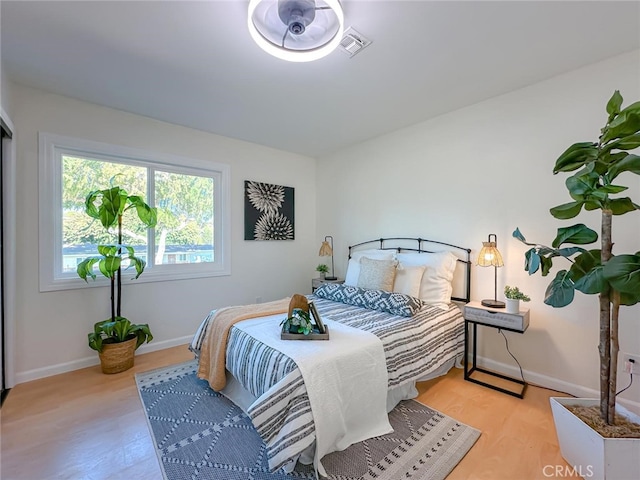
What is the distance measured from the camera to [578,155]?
4.95 feet

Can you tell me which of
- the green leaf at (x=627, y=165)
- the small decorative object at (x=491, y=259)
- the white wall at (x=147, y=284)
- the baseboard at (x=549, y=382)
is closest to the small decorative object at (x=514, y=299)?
the small decorative object at (x=491, y=259)

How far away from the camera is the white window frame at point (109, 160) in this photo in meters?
2.55

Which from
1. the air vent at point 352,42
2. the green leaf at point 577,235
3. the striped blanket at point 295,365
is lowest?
the striped blanket at point 295,365

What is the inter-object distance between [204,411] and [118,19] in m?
2.66

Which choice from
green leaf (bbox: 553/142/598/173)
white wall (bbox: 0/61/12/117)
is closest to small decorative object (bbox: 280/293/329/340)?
green leaf (bbox: 553/142/598/173)

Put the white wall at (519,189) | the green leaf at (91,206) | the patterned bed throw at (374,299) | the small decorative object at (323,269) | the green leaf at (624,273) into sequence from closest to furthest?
the green leaf at (624,273) < the white wall at (519,189) < the patterned bed throw at (374,299) < the green leaf at (91,206) < the small decorative object at (323,269)

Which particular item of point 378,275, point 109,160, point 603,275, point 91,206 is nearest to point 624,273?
point 603,275

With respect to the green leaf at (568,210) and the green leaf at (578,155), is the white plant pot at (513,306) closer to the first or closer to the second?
the green leaf at (568,210)

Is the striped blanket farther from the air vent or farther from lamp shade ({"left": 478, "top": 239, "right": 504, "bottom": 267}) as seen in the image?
the air vent

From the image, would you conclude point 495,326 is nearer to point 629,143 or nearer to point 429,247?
point 429,247

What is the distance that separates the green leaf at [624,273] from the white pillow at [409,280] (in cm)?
152

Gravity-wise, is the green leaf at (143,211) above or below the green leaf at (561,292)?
Result: above

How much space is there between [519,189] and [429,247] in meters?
1.00

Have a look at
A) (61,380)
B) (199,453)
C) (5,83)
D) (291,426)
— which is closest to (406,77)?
(291,426)
